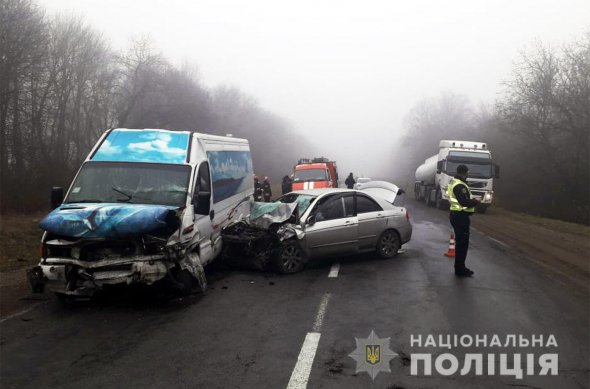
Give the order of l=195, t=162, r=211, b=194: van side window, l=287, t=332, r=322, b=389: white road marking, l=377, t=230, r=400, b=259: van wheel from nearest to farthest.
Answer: l=287, t=332, r=322, b=389: white road marking < l=195, t=162, r=211, b=194: van side window < l=377, t=230, r=400, b=259: van wheel

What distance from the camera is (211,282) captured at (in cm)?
874

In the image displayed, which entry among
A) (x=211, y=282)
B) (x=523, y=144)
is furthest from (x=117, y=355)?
(x=523, y=144)

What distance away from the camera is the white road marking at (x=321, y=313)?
6.12 m

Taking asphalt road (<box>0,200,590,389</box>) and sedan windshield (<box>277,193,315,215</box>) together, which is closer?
asphalt road (<box>0,200,590,389</box>)

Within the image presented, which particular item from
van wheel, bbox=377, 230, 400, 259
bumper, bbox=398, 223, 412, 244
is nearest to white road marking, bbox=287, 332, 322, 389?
van wheel, bbox=377, 230, 400, 259

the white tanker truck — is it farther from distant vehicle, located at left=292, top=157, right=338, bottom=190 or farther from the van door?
the van door

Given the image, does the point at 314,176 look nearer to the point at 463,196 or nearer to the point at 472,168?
the point at 472,168

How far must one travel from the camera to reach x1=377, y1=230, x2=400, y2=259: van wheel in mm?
10609

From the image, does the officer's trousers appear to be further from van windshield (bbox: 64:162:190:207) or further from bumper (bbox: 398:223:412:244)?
van windshield (bbox: 64:162:190:207)

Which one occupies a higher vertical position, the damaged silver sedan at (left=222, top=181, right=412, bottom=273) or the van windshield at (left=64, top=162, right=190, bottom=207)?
the van windshield at (left=64, top=162, right=190, bottom=207)

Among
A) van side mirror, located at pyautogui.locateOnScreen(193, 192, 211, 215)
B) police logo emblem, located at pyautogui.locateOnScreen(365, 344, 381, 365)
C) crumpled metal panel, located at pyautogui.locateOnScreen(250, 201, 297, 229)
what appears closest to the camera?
police logo emblem, located at pyautogui.locateOnScreen(365, 344, 381, 365)

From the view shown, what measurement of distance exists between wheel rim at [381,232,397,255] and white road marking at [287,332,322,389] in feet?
16.7

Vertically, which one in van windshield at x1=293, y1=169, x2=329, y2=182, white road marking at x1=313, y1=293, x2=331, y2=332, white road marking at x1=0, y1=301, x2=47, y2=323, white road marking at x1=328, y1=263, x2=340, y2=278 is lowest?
white road marking at x1=328, y1=263, x2=340, y2=278

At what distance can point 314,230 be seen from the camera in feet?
31.1
